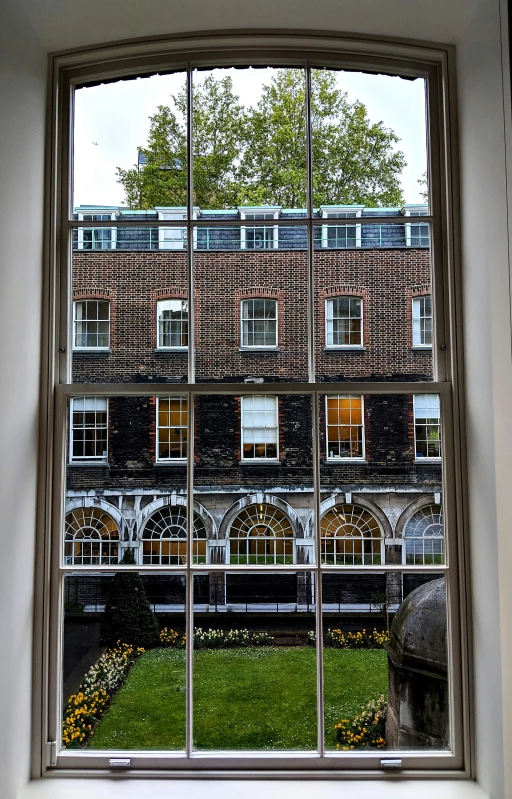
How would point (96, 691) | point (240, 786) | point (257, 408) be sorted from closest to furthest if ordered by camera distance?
1. point (240, 786)
2. point (96, 691)
3. point (257, 408)

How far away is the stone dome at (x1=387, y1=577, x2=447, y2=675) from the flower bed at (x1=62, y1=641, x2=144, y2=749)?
0.91m

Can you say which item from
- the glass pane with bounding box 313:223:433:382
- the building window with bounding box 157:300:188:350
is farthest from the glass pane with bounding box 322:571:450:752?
the building window with bounding box 157:300:188:350

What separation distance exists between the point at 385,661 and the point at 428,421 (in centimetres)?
86

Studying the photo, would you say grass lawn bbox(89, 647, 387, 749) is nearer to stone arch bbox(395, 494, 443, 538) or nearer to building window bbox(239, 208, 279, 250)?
stone arch bbox(395, 494, 443, 538)

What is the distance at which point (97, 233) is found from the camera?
97.3 inches

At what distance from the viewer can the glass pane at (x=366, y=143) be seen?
247 cm

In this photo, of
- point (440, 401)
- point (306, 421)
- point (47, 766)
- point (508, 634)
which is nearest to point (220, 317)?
point (306, 421)

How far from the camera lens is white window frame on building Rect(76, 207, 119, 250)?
2465 mm

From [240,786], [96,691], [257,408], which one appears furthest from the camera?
[257,408]

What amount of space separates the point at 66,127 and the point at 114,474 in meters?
1.33

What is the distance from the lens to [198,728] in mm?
2281

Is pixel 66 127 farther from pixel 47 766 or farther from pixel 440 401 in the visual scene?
pixel 47 766

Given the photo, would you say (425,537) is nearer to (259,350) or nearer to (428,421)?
(428,421)

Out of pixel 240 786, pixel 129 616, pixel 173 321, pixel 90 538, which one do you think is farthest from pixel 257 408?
pixel 240 786
